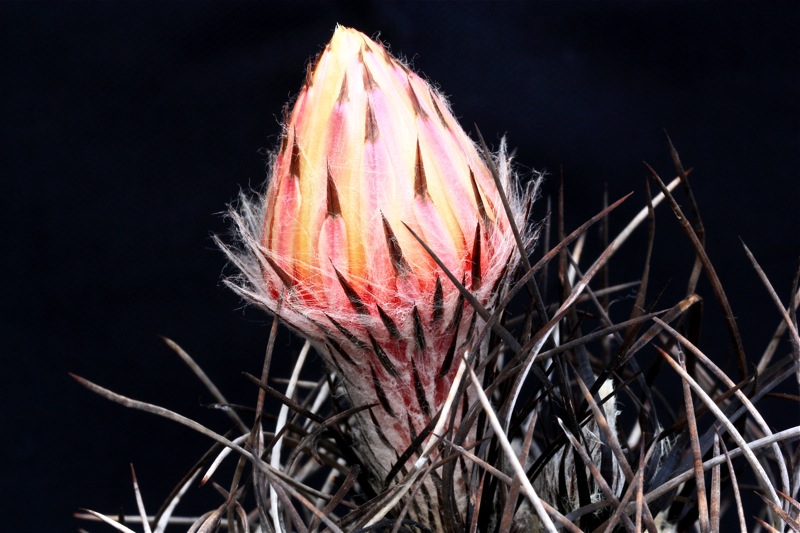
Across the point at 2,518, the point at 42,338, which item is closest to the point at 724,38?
the point at 42,338

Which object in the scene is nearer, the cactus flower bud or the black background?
the cactus flower bud

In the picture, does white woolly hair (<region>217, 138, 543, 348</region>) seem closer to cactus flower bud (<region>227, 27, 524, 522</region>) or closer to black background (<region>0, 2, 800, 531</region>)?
cactus flower bud (<region>227, 27, 524, 522</region>)

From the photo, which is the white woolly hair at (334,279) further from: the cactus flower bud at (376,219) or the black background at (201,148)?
the black background at (201,148)

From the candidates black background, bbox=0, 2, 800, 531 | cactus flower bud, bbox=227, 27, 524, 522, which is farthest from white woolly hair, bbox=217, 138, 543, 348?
black background, bbox=0, 2, 800, 531

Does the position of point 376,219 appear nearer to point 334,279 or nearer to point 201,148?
point 334,279

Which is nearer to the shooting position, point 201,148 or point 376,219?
point 376,219

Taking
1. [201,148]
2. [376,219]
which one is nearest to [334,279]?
[376,219]
